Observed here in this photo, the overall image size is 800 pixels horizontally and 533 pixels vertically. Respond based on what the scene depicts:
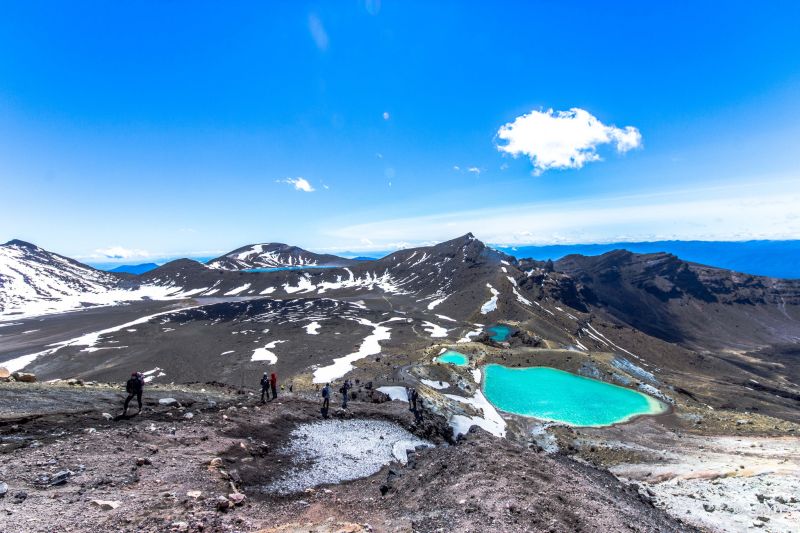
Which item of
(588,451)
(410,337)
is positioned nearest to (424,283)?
(410,337)

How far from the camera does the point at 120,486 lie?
13.4 meters

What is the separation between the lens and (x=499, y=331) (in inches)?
4437

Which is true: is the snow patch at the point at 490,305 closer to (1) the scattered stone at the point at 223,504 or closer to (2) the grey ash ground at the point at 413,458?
(2) the grey ash ground at the point at 413,458

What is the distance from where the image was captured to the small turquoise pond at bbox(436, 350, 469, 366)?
72.2 meters

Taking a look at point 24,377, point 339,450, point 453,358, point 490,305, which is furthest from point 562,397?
point 490,305

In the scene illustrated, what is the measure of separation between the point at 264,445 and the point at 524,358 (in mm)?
63453

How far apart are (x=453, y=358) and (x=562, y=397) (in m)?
22.8

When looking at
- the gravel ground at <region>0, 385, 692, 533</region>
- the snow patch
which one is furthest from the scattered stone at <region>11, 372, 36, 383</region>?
the snow patch

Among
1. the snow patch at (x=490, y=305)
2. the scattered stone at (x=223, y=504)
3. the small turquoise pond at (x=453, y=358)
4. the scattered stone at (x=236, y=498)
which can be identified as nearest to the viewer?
the scattered stone at (x=223, y=504)

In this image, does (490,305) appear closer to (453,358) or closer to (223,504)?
(453,358)

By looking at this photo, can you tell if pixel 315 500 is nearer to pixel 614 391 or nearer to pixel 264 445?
pixel 264 445

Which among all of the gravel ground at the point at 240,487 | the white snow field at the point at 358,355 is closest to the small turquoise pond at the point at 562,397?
the white snow field at the point at 358,355

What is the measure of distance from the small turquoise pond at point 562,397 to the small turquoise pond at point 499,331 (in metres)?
34.8

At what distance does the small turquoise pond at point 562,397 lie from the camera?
164 feet
